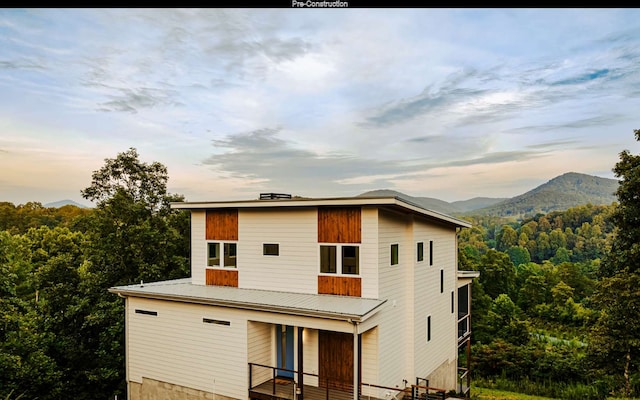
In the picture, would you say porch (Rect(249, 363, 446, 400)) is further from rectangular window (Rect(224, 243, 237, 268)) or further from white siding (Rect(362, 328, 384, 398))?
rectangular window (Rect(224, 243, 237, 268))

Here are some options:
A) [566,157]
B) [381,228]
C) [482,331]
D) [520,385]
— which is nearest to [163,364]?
[381,228]

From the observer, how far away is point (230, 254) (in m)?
12.0

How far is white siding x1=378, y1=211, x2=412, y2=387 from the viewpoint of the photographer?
9922mm

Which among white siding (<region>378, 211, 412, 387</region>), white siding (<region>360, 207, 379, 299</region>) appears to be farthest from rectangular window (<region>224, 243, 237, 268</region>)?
white siding (<region>378, 211, 412, 387</region>)

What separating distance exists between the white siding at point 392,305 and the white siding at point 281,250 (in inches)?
66.8

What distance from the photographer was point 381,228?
1002 centimetres

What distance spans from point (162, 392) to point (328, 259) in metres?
5.80

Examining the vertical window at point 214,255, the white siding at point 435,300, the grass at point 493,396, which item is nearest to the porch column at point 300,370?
the white siding at point 435,300

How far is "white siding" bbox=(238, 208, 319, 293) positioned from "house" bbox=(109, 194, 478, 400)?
0.09 ft

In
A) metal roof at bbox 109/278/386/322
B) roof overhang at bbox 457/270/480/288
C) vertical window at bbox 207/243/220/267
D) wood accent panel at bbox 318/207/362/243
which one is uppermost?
wood accent panel at bbox 318/207/362/243

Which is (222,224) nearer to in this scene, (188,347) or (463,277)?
(188,347)

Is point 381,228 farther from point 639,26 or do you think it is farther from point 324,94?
point 639,26
